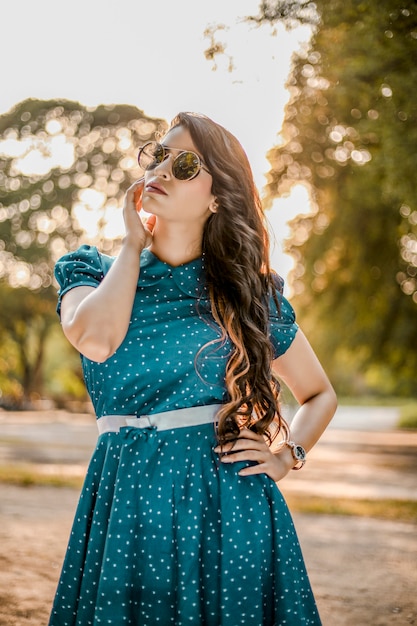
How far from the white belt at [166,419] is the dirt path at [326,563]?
10.3 feet

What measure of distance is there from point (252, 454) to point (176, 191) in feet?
2.65

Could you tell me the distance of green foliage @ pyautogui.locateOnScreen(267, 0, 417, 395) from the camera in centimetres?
625

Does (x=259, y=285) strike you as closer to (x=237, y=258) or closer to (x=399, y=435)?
(x=237, y=258)

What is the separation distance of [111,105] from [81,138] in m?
0.97

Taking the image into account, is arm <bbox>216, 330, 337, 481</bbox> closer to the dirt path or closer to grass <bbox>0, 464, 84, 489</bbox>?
the dirt path

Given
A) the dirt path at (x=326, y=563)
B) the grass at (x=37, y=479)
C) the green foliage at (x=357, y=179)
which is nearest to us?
the dirt path at (x=326, y=563)

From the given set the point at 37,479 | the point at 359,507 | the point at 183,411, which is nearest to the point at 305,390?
the point at 183,411

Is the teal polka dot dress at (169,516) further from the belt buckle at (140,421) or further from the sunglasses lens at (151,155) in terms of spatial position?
the sunglasses lens at (151,155)

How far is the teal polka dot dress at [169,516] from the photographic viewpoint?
215cm

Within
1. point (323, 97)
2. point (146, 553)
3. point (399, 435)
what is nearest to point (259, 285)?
point (146, 553)

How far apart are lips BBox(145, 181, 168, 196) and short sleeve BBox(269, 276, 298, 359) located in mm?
491

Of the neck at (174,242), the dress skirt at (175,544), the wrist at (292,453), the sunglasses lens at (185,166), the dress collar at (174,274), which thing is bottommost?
the dress skirt at (175,544)

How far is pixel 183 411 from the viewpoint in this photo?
2258 millimetres

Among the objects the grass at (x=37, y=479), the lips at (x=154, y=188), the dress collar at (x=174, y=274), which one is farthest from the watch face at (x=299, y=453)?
the grass at (x=37, y=479)
